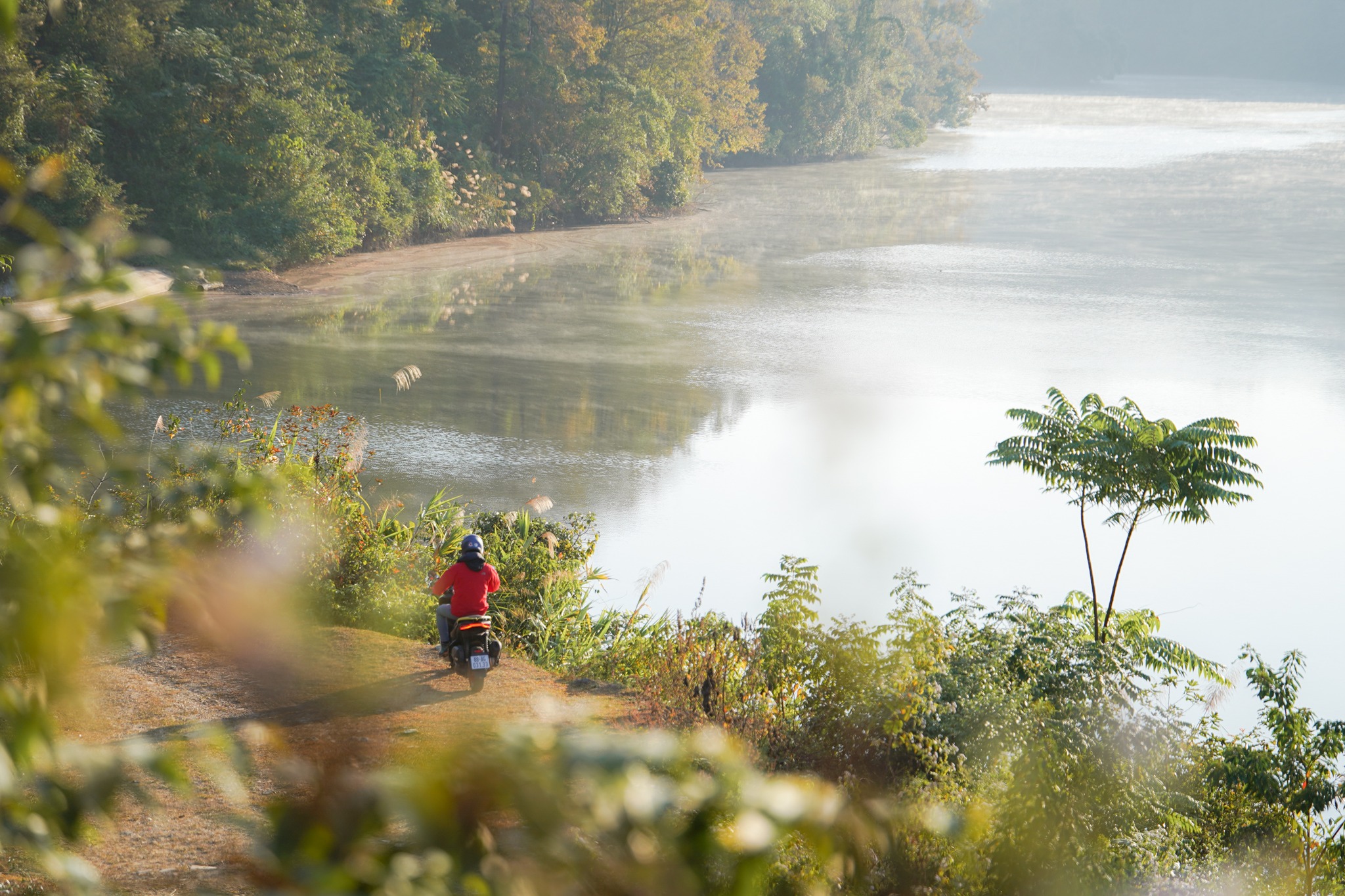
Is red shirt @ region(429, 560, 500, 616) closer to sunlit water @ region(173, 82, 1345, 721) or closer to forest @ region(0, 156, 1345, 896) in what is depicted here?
forest @ region(0, 156, 1345, 896)

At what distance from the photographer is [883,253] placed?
35.6 m

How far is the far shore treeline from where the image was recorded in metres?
25.1

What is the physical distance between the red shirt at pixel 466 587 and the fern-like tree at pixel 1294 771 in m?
5.27

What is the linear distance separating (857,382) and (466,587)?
1366 cm

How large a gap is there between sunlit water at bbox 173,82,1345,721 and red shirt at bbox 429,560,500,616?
3882mm

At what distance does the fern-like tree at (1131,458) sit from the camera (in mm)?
9930

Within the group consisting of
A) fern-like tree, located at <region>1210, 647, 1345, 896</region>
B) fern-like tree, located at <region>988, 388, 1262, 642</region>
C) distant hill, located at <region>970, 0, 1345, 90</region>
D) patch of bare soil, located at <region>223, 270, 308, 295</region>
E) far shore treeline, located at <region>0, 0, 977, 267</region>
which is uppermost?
distant hill, located at <region>970, 0, 1345, 90</region>

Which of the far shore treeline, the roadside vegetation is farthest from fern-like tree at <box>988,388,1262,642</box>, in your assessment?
the far shore treeline

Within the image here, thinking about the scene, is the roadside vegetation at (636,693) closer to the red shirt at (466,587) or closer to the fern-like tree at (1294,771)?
the fern-like tree at (1294,771)

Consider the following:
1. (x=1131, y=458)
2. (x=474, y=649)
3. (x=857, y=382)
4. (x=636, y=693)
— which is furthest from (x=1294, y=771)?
(x=857, y=382)

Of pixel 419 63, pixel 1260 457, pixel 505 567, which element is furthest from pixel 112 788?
pixel 419 63

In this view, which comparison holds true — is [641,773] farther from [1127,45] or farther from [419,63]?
[1127,45]

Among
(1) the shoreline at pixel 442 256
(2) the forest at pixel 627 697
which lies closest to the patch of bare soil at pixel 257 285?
(1) the shoreline at pixel 442 256

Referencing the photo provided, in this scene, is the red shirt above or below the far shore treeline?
below
